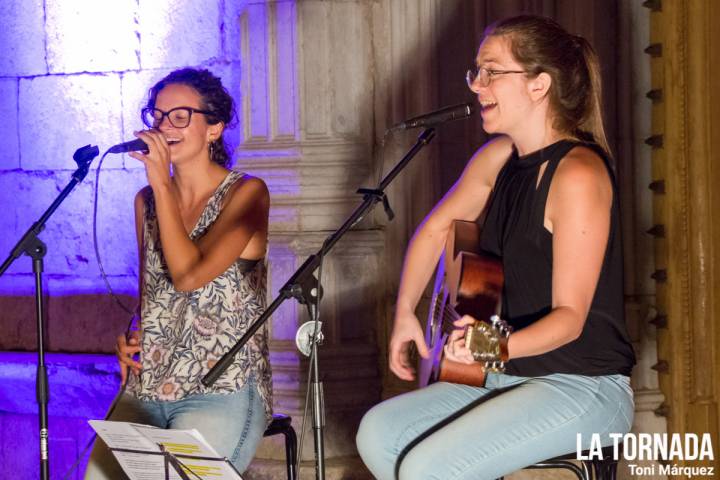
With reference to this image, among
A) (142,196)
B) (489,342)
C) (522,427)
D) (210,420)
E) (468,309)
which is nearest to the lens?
(489,342)

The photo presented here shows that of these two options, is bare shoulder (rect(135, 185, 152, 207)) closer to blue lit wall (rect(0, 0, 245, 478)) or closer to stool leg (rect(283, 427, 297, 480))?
stool leg (rect(283, 427, 297, 480))

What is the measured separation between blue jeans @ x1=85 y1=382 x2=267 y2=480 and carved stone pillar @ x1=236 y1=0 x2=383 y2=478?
1.41m

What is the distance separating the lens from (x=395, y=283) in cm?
467

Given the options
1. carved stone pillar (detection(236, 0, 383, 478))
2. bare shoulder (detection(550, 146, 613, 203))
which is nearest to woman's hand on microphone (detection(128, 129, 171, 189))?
bare shoulder (detection(550, 146, 613, 203))

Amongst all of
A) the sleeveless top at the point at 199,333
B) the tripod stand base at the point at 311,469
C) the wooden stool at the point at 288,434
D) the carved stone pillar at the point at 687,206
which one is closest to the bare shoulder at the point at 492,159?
the sleeveless top at the point at 199,333

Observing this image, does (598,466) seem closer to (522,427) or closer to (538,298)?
(522,427)

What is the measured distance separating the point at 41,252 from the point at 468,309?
1.38m

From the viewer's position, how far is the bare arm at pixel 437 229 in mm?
3141

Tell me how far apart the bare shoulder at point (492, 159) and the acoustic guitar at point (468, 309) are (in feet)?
0.50

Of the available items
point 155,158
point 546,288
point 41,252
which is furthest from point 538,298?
point 41,252

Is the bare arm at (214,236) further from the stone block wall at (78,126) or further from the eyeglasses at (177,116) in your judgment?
the stone block wall at (78,126)

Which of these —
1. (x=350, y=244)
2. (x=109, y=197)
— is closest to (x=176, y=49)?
(x=109, y=197)

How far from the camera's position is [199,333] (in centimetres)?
319

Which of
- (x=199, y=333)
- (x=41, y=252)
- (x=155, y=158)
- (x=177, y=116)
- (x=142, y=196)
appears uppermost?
(x=177, y=116)
